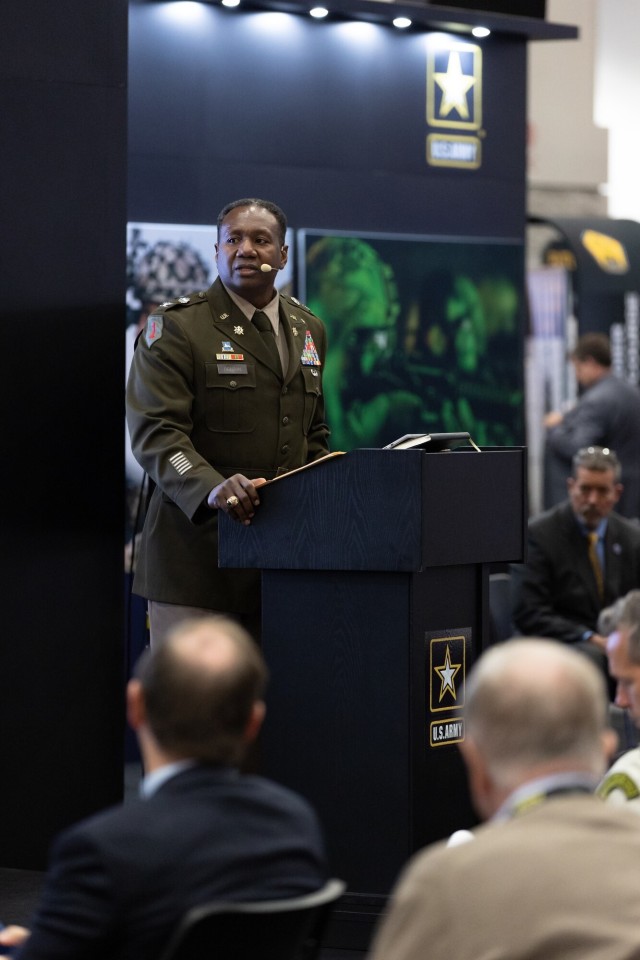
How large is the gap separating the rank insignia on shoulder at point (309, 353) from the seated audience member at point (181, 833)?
6.51 feet

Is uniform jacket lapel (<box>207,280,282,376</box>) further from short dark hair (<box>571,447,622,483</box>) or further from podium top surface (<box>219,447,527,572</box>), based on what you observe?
short dark hair (<box>571,447,622,483</box>)

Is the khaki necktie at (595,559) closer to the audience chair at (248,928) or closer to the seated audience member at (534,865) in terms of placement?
the audience chair at (248,928)

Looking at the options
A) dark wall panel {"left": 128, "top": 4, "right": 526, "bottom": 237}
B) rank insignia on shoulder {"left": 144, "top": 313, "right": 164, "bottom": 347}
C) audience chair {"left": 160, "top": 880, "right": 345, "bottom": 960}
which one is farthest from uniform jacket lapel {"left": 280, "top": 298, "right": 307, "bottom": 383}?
dark wall panel {"left": 128, "top": 4, "right": 526, "bottom": 237}

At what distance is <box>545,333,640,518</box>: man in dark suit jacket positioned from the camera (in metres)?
8.28

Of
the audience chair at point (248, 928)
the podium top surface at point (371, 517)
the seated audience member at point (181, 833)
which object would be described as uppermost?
the podium top surface at point (371, 517)

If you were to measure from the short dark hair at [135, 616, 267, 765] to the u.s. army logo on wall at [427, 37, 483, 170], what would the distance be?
5.54 meters

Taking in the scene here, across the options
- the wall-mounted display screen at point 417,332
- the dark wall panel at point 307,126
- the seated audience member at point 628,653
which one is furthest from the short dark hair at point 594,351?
the seated audience member at point 628,653

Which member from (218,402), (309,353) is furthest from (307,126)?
(218,402)

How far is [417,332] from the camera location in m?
7.15

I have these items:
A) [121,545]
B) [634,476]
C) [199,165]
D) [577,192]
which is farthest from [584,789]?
[577,192]

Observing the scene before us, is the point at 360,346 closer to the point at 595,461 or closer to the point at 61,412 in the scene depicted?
the point at 595,461

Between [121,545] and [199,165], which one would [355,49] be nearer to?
[199,165]

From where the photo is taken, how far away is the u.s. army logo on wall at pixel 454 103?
23.1 ft

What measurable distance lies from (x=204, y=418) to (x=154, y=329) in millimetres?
248
